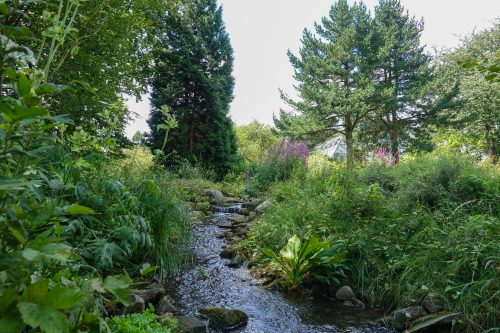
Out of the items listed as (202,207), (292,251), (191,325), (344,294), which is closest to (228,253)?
(292,251)

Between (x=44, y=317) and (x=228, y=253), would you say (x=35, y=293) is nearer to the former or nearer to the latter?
(x=44, y=317)

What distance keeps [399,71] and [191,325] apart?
19315 millimetres

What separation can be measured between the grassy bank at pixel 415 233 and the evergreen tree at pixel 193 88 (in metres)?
9.89

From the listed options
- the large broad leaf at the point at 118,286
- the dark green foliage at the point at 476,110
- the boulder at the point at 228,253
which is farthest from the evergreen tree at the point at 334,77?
the large broad leaf at the point at 118,286

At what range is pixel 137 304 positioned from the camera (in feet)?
7.07

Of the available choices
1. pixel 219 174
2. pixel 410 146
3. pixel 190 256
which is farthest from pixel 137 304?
pixel 410 146

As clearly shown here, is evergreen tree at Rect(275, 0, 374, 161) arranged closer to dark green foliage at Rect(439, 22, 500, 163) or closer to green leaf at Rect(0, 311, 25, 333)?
dark green foliage at Rect(439, 22, 500, 163)

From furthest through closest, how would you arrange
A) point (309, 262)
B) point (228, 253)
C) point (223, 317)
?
point (228, 253) → point (309, 262) → point (223, 317)

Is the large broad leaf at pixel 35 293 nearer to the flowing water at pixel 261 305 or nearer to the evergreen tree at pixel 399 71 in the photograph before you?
the flowing water at pixel 261 305

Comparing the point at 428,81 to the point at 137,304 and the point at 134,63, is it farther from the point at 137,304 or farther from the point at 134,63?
the point at 137,304

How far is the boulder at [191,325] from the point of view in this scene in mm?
2192

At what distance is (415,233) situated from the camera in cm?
334

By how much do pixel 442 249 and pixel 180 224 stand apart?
8.50 feet

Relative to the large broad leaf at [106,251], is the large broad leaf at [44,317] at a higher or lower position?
higher
